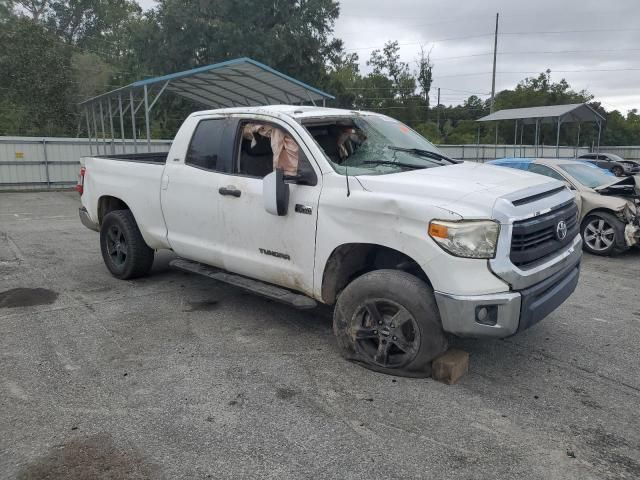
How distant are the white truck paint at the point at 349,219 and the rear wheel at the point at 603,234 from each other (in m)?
4.70

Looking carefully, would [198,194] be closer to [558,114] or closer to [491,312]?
[491,312]

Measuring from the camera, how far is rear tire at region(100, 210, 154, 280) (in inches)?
238

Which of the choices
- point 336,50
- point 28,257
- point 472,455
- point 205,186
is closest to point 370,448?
point 472,455

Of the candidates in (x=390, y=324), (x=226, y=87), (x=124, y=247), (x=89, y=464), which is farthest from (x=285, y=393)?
(x=226, y=87)

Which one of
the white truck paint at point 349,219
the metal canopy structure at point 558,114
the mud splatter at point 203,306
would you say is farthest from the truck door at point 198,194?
the metal canopy structure at point 558,114

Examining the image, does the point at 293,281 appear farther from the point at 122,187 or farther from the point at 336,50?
the point at 336,50

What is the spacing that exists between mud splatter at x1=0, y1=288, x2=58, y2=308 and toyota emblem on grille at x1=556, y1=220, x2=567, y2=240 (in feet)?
16.2

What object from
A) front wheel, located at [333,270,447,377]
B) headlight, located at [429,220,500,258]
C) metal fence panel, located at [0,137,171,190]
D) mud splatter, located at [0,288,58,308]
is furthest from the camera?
metal fence panel, located at [0,137,171,190]

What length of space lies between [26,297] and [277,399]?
12.0 ft

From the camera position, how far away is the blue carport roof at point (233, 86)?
13578 millimetres

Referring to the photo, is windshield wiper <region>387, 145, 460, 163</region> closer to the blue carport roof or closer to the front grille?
the front grille

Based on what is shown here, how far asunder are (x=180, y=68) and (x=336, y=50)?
924 centimetres

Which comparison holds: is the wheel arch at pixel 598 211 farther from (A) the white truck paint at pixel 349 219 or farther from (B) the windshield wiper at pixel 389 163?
(B) the windshield wiper at pixel 389 163

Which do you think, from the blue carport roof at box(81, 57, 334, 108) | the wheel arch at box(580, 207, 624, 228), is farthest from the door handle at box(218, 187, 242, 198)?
the blue carport roof at box(81, 57, 334, 108)
